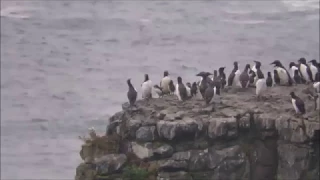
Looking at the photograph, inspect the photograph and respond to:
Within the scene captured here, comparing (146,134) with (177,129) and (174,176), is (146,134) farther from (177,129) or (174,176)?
(174,176)

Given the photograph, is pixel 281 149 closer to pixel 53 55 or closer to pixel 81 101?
pixel 81 101

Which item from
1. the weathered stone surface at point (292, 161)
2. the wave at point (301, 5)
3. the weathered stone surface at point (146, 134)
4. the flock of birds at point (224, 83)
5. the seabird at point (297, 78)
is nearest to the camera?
the weathered stone surface at point (292, 161)

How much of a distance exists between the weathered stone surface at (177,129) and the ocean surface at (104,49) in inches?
635

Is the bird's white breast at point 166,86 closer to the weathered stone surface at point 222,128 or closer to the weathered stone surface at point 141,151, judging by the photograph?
the weathered stone surface at point 141,151

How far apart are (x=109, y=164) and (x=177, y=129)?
152 cm

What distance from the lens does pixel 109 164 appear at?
14.6 m

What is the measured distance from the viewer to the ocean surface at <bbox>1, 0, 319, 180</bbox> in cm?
3272

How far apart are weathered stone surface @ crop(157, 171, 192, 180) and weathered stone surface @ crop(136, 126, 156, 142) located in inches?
30.1

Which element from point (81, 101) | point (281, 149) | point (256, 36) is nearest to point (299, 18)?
point (256, 36)

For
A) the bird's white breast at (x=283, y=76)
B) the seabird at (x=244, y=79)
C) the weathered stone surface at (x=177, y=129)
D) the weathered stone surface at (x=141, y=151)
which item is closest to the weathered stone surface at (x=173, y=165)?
the weathered stone surface at (x=141, y=151)

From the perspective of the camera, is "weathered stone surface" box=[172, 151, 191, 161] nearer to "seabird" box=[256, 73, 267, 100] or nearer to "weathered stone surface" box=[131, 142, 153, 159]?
"weathered stone surface" box=[131, 142, 153, 159]

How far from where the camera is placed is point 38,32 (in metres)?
37.8

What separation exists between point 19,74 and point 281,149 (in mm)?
23344

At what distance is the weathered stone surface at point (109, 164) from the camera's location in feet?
47.9
